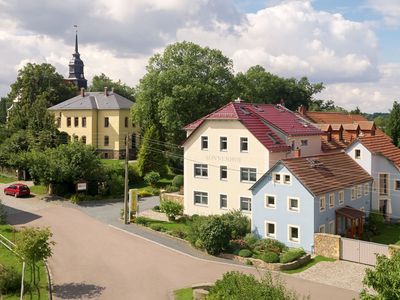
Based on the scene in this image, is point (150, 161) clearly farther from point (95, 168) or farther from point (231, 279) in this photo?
point (231, 279)

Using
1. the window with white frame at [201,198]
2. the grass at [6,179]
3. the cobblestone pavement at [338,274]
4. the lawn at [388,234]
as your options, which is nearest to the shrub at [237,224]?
the window with white frame at [201,198]

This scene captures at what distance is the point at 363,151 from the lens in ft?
140

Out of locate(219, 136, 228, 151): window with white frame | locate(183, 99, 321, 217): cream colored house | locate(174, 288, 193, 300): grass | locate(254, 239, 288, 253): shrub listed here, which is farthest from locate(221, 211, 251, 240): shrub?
locate(174, 288, 193, 300): grass

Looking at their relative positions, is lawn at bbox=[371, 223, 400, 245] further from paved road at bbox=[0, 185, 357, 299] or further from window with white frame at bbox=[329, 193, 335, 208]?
paved road at bbox=[0, 185, 357, 299]

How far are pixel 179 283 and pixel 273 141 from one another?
55.1 feet

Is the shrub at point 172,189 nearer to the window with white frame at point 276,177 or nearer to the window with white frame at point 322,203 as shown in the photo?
the window with white frame at point 276,177

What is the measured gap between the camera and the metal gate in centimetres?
2952

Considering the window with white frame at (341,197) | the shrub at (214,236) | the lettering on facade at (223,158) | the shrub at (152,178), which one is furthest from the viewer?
the shrub at (152,178)

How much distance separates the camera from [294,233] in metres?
33.7

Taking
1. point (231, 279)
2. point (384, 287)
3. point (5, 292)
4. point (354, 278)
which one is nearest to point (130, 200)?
point (5, 292)

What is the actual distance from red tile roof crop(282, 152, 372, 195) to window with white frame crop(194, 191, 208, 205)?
32.1ft

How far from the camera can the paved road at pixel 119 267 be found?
25.7 meters

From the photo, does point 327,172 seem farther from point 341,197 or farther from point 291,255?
point 291,255

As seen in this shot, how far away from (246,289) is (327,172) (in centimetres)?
2106
